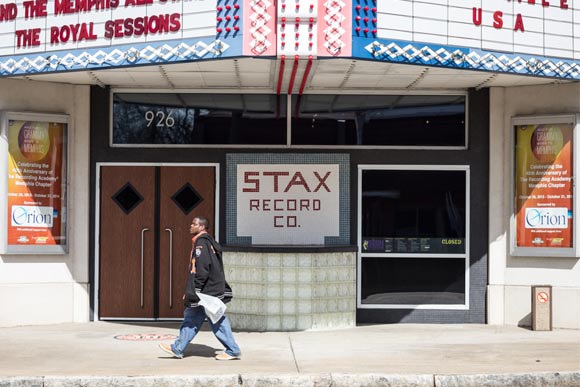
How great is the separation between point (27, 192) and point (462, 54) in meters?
6.72

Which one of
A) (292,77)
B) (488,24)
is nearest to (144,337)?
(292,77)

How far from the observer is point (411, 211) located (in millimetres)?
16422

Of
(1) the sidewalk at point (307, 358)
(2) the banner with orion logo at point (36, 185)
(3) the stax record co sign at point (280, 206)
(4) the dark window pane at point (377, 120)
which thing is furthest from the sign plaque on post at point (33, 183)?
(4) the dark window pane at point (377, 120)

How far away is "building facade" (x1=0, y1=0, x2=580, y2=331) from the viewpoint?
624 inches

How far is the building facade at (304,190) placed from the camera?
52.0 feet

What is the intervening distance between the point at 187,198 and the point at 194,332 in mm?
4233

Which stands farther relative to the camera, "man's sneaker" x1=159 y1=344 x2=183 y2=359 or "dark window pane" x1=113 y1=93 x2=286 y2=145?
"dark window pane" x1=113 y1=93 x2=286 y2=145

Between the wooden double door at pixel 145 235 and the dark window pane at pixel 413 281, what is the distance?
2652 mm

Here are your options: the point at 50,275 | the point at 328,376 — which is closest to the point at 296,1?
the point at 328,376

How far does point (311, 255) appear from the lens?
15266 mm

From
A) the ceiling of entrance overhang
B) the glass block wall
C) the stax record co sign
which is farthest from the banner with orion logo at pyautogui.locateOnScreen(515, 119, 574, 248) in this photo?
the glass block wall

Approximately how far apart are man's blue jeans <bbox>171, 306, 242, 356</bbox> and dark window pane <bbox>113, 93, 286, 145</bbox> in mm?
4430

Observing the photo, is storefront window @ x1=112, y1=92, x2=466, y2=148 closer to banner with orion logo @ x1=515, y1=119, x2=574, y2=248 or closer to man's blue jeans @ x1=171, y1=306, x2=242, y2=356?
banner with orion logo @ x1=515, y1=119, x2=574, y2=248

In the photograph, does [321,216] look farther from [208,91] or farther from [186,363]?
[186,363]
